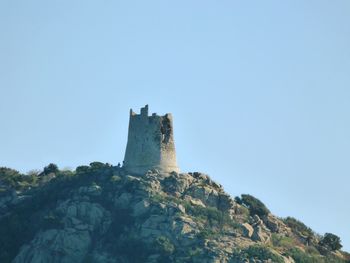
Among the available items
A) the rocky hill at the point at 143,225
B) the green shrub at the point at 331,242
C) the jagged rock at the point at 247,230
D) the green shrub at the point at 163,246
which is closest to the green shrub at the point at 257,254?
the rocky hill at the point at 143,225

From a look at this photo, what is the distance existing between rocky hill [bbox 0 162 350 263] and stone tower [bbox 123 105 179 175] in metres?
1.43

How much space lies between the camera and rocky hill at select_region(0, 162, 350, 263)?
14350 centimetres

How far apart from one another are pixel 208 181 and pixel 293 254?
1658 cm

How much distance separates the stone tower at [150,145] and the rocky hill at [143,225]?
143 cm

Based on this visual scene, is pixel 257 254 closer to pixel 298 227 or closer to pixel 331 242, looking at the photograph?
pixel 331 242

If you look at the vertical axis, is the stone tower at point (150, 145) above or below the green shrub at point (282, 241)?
above

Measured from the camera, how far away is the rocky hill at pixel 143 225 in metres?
144

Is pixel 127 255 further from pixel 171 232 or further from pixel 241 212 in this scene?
pixel 241 212

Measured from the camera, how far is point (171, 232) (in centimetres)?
14475

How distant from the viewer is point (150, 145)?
508 feet

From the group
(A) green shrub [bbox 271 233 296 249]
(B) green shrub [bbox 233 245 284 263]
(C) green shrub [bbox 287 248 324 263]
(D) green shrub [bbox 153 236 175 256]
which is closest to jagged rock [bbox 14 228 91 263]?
(D) green shrub [bbox 153 236 175 256]

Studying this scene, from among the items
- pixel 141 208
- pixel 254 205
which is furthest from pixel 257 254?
pixel 254 205

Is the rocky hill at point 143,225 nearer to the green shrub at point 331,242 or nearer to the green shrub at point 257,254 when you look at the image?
the green shrub at point 331,242

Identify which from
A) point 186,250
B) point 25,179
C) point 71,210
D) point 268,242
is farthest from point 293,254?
point 25,179
